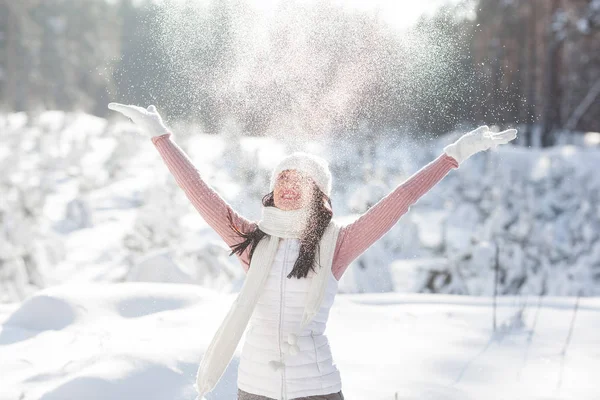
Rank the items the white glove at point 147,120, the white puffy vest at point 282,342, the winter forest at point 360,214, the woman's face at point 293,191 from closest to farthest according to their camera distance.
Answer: the white puffy vest at point 282,342
the woman's face at point 293,191
the white glove at point 147,120
the winter forest at point 360,214

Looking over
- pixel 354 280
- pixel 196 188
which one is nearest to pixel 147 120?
pixel 196 188

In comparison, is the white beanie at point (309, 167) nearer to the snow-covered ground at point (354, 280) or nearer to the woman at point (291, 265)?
the woman at point (291, 265)

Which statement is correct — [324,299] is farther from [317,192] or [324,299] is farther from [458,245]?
[458,245]

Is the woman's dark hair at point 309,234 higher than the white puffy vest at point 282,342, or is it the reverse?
the woman's dark hair at point 309,234

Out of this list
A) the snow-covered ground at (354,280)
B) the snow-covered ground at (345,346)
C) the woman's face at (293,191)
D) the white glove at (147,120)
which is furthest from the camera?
the snow-covered ground at (354,280)

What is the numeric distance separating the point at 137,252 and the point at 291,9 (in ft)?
10.4

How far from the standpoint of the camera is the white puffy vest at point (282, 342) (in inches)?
78.9

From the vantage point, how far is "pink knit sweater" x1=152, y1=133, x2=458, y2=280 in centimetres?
213

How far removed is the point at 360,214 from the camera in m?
6.93

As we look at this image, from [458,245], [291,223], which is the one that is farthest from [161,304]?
[458,245]

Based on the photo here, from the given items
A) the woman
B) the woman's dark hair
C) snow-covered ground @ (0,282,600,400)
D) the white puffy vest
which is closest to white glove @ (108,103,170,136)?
the woman

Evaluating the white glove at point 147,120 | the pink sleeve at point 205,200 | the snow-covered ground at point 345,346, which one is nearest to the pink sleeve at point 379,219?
the pink sleeve at point 205,200

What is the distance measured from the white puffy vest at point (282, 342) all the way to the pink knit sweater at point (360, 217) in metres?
0.13

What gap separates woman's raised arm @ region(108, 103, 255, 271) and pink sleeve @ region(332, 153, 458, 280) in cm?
29
